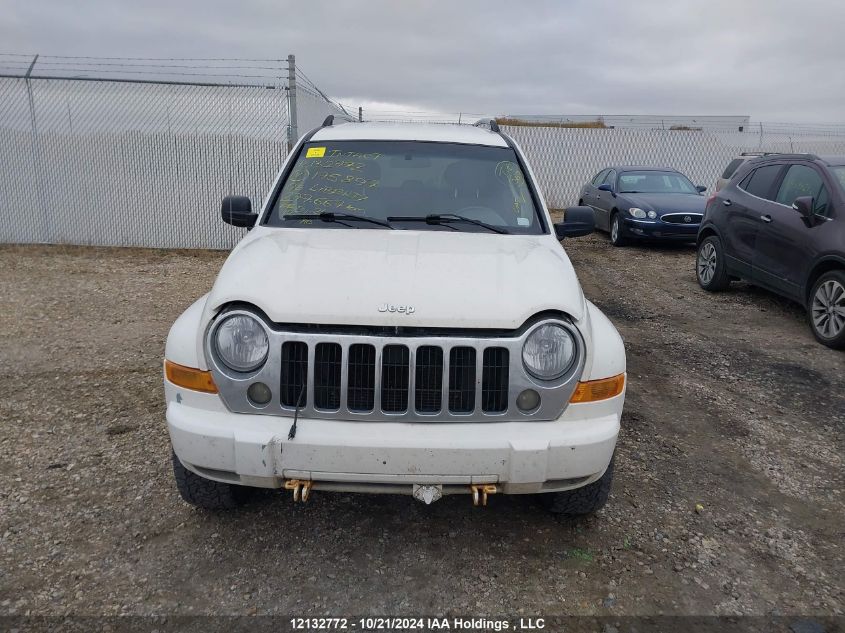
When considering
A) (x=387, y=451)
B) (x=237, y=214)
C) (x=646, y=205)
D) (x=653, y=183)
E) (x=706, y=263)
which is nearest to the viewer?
(x=387, y=451)

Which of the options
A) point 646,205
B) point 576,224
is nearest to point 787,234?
point 576,224

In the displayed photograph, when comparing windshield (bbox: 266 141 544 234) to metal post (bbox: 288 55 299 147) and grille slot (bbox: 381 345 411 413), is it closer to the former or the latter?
grille slot (bbox: 381 345 411 413)

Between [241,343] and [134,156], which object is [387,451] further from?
[134,156]

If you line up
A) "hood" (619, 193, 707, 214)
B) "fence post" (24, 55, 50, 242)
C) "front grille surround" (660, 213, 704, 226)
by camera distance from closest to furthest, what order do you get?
"fence post" (24, 55, 50, 242), "front grille surround" (660, 213, 704, 226), "hood" (619, 193, 707, 214)

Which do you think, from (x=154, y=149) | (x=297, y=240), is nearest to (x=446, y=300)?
(x=297, y=240)

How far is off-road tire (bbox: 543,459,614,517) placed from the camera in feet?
9.94

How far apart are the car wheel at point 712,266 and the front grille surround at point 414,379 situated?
6582mm

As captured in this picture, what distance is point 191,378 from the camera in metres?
2.69

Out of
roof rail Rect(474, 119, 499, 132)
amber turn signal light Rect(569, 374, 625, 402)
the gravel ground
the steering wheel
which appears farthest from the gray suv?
amber turn signal light Rect(569, 374, 625, 402)

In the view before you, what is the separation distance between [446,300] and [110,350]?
4.35 m

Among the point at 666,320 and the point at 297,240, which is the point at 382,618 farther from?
the point at 666,320

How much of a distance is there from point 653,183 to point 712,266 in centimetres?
472

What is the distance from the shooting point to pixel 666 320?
726 cm

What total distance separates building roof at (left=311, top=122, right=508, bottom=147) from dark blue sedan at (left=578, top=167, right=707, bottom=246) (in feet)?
25.5
